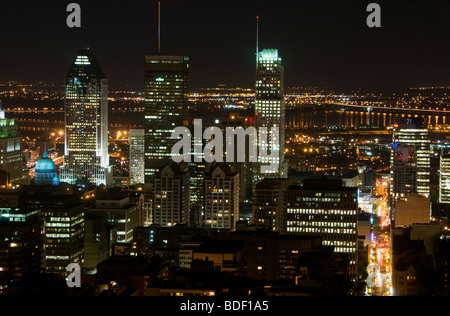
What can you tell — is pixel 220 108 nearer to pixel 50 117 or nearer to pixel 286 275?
pixel 50 117

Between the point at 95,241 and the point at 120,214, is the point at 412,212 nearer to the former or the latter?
the point at 120,214

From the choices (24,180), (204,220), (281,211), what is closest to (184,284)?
(281,211)

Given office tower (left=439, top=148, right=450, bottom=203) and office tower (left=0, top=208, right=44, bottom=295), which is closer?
office tower (left=0, top=208, right=44, bottom=295)

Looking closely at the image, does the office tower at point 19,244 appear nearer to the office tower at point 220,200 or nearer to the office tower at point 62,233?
the office tower at point 62,233

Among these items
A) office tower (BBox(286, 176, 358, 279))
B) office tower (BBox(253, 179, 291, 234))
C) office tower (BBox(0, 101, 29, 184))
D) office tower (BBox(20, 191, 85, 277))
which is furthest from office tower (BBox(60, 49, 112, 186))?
office tower (BBox(286, 176, 358, 279))

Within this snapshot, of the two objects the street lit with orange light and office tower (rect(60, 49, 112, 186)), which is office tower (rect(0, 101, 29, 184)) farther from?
the street lit with orange light

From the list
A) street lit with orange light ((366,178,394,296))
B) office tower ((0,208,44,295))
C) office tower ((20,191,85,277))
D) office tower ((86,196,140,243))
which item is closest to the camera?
office tower ((0,208,44,295))

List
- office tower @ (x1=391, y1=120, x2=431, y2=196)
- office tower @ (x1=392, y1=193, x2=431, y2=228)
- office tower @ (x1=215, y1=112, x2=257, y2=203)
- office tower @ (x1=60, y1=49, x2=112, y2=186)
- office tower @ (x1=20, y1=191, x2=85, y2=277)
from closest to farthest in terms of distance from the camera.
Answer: office tower @ (x1=20, y1=191, x2=85, y2=277) < office tower @ (x1=392, y1=193, x2=431, y2=228) < office tower @ (x1=215, y1=112, x2=257, y2=203) < office tower @ (x1=391, y1=120, x2=431, y2=196) < office tower @ (x1=60, y1=49, x2=112, y2=186)

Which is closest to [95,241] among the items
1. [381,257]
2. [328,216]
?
[328,216]
